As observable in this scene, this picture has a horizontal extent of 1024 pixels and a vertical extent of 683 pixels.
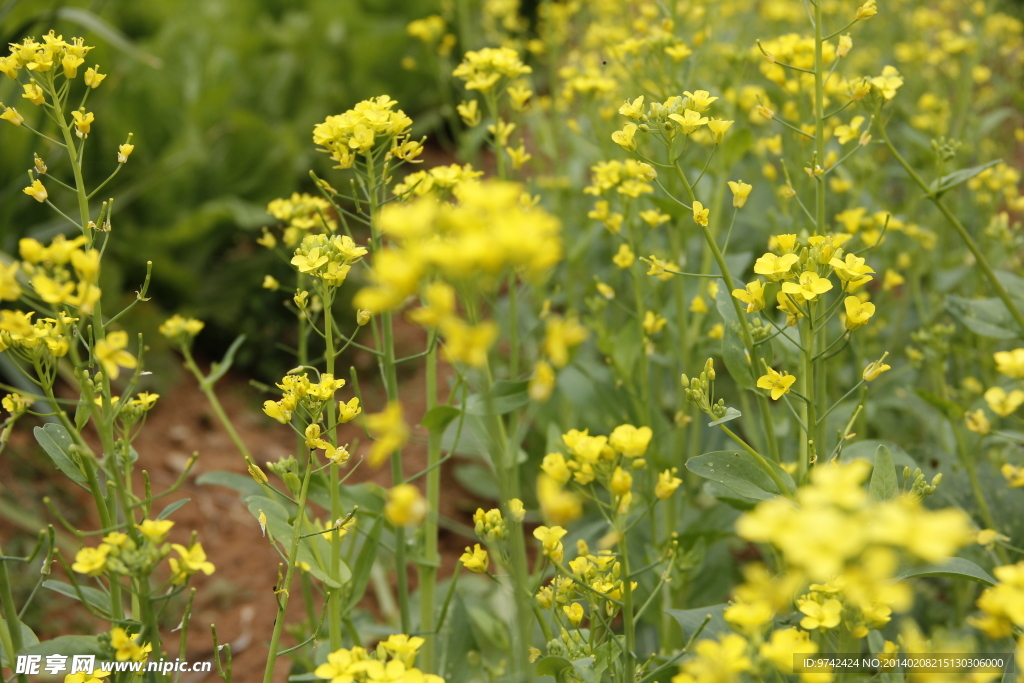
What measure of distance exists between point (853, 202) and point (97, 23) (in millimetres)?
3227

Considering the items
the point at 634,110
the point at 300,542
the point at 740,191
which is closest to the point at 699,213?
the point at 740,191

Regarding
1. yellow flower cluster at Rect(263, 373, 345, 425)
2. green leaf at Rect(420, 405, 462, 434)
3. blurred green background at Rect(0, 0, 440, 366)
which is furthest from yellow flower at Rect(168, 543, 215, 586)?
blurred green background at Rect(0, 0, 440, 366)

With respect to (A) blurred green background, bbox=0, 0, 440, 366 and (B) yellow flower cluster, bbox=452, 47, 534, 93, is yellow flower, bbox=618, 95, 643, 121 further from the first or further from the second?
(A) blurred green background, bbox=0, 0, 440, 366

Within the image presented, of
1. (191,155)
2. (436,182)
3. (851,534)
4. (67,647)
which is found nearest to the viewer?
(851,534)

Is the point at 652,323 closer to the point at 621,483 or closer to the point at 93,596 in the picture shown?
the point at 621,483

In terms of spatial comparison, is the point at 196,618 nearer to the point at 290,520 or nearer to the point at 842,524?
the point at 290,520

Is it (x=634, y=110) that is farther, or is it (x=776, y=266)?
(x=634, y=110)

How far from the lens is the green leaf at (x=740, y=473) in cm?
164

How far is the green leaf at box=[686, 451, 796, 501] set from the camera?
164cm

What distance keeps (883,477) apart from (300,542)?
127 cm

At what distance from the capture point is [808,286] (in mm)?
1594

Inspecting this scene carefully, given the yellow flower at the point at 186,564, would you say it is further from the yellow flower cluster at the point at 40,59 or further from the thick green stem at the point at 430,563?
the yellow flower cluster at the point at 40,59

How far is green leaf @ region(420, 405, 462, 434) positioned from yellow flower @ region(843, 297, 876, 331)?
2.94ft

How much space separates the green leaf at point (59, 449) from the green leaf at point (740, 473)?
130cm
